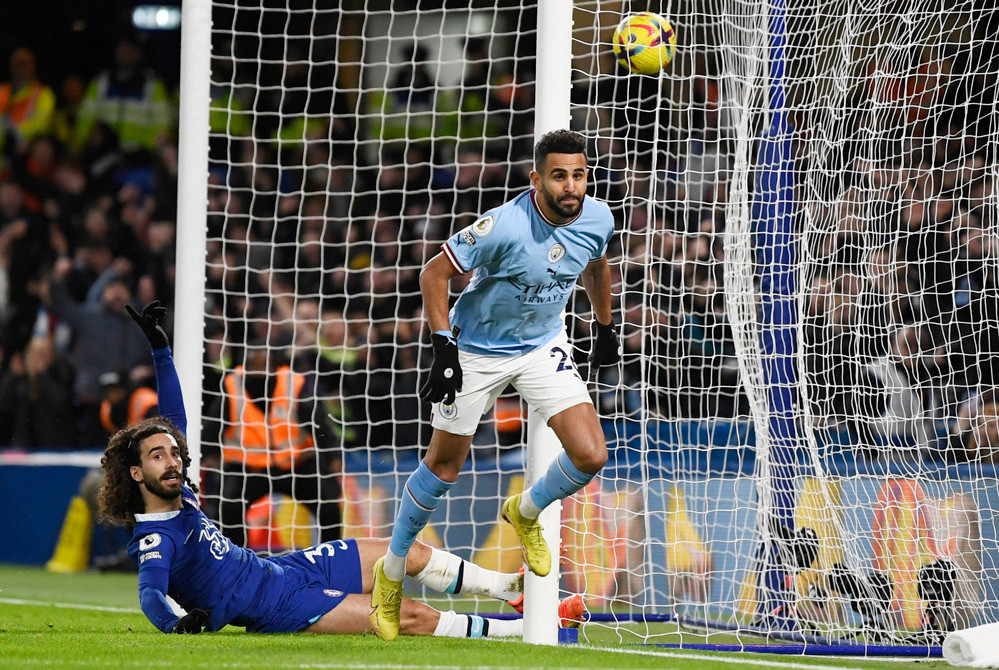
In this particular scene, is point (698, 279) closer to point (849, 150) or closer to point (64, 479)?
point (849, 150)

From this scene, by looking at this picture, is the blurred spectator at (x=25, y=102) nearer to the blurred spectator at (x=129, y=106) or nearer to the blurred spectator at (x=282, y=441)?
the blurred spectator at (x=129, y=106)

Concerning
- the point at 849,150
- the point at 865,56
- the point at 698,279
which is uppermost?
the point at 865,56

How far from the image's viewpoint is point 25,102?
43.9 ft

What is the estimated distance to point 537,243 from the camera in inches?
200

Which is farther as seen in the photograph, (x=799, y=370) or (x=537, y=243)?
(x=799, y=370)

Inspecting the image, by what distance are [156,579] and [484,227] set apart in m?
2.10

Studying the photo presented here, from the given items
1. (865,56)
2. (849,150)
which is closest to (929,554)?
(849,150)

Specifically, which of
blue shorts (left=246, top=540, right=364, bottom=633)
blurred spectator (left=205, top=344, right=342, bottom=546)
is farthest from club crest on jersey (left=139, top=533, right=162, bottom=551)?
blurred spectator (left=205, top=344, right=342, bottom=546)

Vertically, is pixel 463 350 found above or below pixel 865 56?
below

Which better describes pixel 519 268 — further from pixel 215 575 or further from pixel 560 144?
pixel 215 575

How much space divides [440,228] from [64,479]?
3.78 m

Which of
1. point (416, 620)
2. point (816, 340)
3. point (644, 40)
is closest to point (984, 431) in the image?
point (816, 340)

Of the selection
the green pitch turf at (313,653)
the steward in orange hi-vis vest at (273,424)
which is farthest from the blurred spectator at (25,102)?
the green pitch turf at (313,653)

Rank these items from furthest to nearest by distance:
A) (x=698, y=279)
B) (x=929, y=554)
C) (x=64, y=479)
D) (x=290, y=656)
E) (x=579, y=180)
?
(x=64, y=479), (x=698, y=279), (x=929, y=554), (x=579, y=180), (x=290, y=656)
